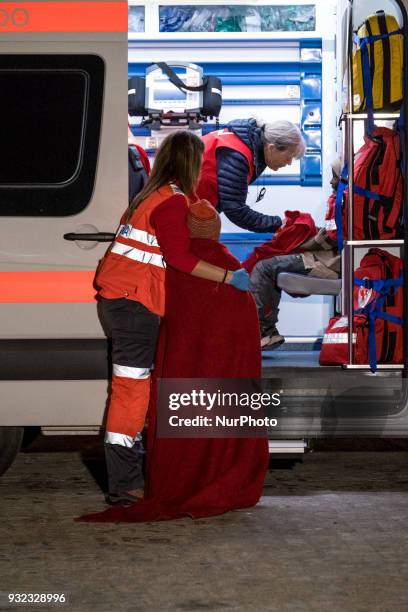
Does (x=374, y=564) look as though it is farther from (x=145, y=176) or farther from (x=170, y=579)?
(x=145, y=176)

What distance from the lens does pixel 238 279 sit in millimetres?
5281

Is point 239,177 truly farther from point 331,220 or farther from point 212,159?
point 331,220

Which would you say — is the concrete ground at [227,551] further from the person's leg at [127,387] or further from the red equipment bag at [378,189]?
the red equipment bag at [378,189]

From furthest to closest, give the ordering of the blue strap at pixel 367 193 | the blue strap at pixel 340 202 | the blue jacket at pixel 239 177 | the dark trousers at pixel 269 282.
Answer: the dark trousers at pixel 269 282, the blue jacket at pixel 239 177, the blue strap at pixel 340 202, the blue strap at pixel 367 193

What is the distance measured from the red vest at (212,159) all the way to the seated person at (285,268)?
556 mm

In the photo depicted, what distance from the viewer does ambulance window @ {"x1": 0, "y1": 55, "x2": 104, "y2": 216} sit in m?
5.30

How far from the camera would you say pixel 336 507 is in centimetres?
536

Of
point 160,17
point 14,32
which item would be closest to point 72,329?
point 14,32

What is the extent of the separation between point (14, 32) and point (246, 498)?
7.53 ft

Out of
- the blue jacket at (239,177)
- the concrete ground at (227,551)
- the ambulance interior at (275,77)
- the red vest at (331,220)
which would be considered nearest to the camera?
the concrete ground at (227,551)

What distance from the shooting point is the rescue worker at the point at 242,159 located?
22.1ft

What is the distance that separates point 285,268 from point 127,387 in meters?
2.11

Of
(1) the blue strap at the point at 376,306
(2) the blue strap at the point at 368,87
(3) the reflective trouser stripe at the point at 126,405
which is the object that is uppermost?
(2) the blue strap at the point at 368,87

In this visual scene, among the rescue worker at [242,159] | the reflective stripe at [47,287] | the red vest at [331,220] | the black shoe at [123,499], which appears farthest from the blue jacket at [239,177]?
the black shoe at [123,499]
